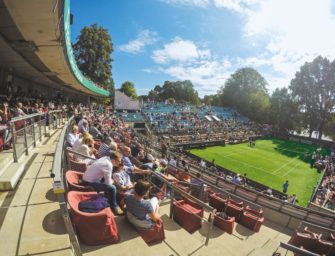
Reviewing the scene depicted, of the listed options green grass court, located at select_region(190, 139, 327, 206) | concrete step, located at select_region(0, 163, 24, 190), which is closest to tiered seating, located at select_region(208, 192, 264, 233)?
concrete step, located at select_region(0, 163, 24, 190)

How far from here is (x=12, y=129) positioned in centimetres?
528

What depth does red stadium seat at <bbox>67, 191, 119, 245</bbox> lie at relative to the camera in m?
3.42

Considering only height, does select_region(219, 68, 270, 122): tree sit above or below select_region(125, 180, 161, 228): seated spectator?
above

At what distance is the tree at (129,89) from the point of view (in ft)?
240

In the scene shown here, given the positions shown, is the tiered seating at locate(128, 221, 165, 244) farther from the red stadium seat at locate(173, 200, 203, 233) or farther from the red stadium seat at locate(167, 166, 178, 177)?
the red stadium seat at locate(167, 166, 178, 177)

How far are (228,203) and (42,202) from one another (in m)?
6.67

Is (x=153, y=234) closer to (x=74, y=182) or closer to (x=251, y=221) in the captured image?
(x=74, y=182)

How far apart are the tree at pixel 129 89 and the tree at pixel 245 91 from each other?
29658 mm

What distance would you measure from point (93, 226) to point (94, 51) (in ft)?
142

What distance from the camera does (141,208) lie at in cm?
398

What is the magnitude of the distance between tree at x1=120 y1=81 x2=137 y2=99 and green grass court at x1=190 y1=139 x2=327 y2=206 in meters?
44.8

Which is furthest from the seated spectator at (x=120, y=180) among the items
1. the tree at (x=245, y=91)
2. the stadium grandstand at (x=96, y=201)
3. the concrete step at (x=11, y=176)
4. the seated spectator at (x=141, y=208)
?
the tree at (x=245, y=91)

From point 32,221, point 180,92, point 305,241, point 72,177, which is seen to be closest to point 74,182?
point 72,177

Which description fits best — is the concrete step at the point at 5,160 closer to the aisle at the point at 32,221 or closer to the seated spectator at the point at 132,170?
the aisle at the point at 32,221
